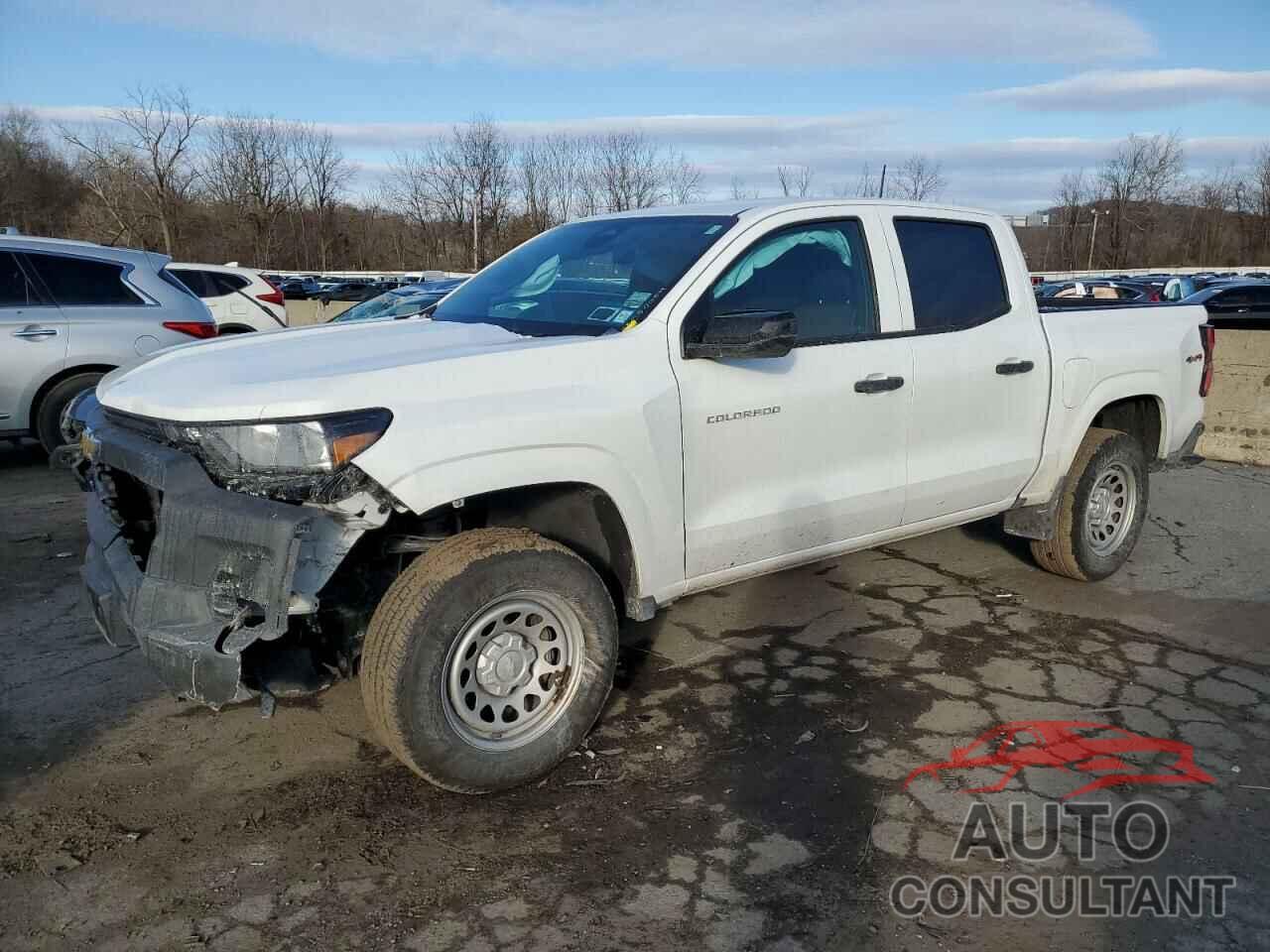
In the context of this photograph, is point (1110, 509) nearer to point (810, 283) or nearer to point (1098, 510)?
point (1098, 510)

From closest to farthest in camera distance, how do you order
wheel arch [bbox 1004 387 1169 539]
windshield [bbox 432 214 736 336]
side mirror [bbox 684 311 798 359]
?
side mirror [bbox 684 311 798 359], windshield [bbox 432 214 736 336], wheel arch [bbox 1004 387 1169 539]

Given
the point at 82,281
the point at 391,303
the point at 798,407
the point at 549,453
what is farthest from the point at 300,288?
the point at 549,453

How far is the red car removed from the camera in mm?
3600

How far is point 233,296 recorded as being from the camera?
1472cm

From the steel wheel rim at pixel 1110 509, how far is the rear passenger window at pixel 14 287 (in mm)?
7780

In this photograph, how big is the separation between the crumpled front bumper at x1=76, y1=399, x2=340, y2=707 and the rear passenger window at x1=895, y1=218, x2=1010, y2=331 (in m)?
2.88

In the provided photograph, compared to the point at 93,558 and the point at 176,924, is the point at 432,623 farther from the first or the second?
the point at 93,558

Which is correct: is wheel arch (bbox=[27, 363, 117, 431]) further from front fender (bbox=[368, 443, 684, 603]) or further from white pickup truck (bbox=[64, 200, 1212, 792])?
front fender (bbox=[368, 443, 684, 603])

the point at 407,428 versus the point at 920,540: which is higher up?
the point at 407,428

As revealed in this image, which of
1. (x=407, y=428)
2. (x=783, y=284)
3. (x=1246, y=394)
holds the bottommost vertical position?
(x=1246, y=394)

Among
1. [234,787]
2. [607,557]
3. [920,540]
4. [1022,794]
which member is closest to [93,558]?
[234,787]

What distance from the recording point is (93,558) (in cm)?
369

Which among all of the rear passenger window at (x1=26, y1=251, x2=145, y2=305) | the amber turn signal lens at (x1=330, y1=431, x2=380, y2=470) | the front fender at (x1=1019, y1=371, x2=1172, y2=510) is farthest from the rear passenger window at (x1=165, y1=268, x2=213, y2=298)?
the amber turn signal lens at (x1=330, y1=431, x2=380, y2=470)

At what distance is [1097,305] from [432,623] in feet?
14.1
